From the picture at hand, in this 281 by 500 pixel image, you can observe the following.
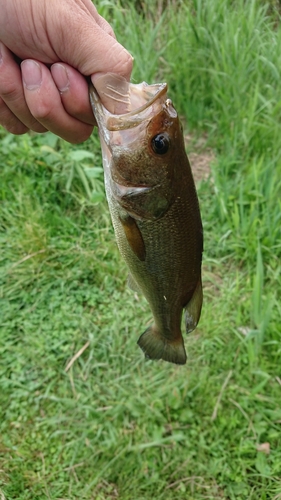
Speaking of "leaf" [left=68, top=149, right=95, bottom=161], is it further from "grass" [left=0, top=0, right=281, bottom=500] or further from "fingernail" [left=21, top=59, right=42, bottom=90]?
"fingernail" [left=21, top=59, right=42, bottom=90]

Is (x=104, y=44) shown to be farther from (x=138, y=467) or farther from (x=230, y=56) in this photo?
(x=230, y=56)

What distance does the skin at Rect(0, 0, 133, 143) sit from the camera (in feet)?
3.87

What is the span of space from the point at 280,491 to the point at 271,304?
887mm

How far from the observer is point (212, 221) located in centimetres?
298

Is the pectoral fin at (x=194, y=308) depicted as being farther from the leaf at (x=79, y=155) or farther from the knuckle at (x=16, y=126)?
the leaf at (x=79, y=155)

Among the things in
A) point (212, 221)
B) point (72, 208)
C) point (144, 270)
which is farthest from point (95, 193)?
point (144, 270)

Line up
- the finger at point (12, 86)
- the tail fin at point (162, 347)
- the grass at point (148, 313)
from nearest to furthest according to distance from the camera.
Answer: the finger at point (12, 86)
the tail fin at point (162, 347)
the grass at point (148, 313)

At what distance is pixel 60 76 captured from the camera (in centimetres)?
127

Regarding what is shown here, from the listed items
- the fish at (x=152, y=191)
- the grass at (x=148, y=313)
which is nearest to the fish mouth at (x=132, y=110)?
the fish at (x=152, y=191)

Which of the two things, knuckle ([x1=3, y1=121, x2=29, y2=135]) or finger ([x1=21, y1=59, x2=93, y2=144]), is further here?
knuckle ([x1=3, y1=121, x2=29, y2=135])

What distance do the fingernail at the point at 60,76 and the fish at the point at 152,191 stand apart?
0.26 feet

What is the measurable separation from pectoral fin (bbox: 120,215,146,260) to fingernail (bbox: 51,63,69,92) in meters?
0.41

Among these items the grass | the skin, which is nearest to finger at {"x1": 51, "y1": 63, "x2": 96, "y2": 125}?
the skin

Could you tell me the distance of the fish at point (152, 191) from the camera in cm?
120
